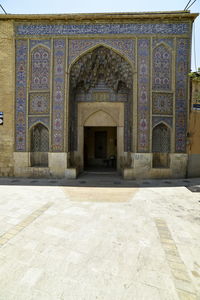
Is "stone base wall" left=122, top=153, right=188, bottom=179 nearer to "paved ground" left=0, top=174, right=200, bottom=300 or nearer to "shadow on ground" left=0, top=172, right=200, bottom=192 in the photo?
→ "shadow on ground" left=0, top=172, right=200, bottom=192

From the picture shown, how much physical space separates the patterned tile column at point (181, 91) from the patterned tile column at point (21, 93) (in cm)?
728

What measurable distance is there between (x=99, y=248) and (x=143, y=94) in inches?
262

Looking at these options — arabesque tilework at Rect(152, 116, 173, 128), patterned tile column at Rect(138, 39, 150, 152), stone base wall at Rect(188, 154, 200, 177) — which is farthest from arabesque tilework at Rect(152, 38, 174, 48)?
A: stone base wall at Rect(188, 154, 200, 177)

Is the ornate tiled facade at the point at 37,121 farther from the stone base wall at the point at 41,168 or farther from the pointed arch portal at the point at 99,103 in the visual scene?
the stone base wall at the point at 41,168

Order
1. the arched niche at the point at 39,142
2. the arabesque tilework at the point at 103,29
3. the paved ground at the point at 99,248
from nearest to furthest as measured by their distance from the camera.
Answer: the paved ground at the point at 99,248, the arabesque tilework at the point at 103,29, the arched niche at the point at 39,142

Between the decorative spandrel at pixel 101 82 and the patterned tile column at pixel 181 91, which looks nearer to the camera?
the patterned tile column at pixel 181 91

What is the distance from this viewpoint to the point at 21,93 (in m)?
7.28

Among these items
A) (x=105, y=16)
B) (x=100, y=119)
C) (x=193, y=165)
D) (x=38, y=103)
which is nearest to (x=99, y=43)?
(x=105, y=16)

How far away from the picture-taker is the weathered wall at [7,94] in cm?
724

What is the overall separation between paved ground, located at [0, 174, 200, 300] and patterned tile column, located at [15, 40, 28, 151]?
3.55 metres

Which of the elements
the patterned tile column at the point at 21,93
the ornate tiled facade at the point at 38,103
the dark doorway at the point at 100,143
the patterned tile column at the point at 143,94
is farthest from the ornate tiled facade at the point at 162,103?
the patterned tile column at the point at 21,93

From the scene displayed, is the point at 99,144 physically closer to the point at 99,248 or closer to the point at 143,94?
the point at 143,94

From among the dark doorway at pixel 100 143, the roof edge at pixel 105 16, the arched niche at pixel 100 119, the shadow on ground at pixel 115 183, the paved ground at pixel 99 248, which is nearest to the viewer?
the paved ground at pixel 99 248

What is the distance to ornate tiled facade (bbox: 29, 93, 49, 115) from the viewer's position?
7.29 meters
